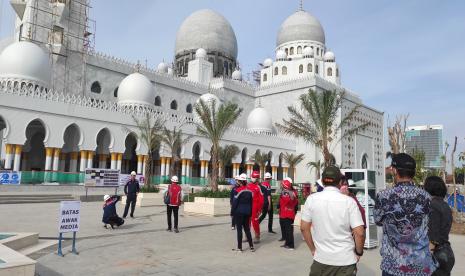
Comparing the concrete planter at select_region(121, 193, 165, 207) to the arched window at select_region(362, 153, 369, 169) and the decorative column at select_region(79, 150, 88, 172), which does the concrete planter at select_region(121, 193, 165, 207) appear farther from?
the arched window at select_region(362, 153, 369, 169)

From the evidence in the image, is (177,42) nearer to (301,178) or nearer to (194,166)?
(194,166)

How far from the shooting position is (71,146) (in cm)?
2625

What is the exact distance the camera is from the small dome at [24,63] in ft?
81.9

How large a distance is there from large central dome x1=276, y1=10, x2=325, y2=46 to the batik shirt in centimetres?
5061

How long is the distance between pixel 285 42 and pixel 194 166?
2499cm

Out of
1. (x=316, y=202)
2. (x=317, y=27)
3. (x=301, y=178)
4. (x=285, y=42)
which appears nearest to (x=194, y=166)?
(x=301, y=178)

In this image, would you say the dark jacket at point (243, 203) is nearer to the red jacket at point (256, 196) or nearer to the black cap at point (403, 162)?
the red jacket at point (256, 196)

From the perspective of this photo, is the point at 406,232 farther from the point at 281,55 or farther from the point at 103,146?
the point at 281,55

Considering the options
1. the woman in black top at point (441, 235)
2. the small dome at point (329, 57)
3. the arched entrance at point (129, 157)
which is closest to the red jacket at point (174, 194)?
the woman in black top at point (441, 235)

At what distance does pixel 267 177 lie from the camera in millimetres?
10039

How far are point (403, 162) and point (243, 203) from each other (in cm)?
442

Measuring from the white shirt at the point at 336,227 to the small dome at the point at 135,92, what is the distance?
29394mm

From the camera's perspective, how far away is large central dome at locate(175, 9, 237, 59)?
47.9m

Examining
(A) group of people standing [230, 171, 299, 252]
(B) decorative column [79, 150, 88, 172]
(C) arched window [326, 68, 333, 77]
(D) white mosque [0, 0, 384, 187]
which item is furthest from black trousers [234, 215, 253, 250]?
(C) arched window [326, 68, 333, 77]
